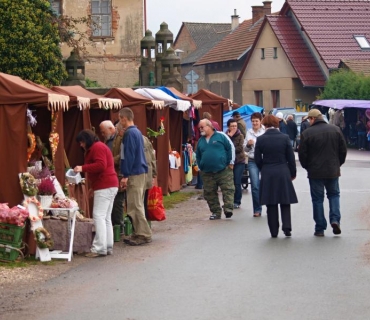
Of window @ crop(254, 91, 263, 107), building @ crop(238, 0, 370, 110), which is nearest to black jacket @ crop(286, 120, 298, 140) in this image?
building @ crop(238, 0, 370, 110)

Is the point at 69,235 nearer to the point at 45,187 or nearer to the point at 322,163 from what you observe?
the point at 45,187

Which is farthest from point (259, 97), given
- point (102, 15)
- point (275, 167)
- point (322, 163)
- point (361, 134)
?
point (322, 163)

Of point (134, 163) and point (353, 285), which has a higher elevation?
point (134, 163)

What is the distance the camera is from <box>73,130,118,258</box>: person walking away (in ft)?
46.8

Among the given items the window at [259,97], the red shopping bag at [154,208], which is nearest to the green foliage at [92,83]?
the window at [259,97]

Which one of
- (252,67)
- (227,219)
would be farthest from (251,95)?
(227,219)

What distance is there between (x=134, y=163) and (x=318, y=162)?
267cm

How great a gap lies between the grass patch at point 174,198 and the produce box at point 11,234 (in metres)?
8.06

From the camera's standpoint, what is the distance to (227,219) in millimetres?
18672

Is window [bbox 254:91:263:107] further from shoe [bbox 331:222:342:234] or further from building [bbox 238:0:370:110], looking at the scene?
shoe [bbox 331:222:342:234]

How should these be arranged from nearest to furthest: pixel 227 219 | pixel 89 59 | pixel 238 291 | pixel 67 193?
pixel 238 291 → pixel 67 193 → pixel 227 219 → pixel 89 59

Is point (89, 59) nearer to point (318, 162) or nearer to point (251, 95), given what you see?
point (251, 95)

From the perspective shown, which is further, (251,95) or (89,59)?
(251,95)

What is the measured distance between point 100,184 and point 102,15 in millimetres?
35541
